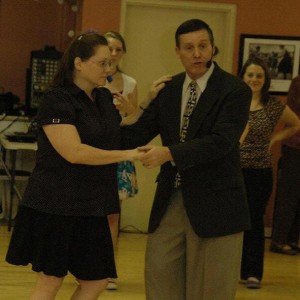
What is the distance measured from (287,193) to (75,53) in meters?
3.68

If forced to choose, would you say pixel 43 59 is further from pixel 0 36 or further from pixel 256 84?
pixel 256 84

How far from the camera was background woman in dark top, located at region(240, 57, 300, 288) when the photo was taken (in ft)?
17.2

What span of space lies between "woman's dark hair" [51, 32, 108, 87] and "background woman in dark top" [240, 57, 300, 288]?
2.16 meters

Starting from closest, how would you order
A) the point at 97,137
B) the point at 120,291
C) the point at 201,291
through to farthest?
the point at 97,137 → the point at 201,291 → the point at 120,291

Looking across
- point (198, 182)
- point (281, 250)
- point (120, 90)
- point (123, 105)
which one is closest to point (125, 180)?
point (120, 90)

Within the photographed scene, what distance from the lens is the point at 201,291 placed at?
3.44 metres

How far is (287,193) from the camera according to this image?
6.55 m

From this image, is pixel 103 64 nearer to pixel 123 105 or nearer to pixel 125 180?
pixel 123 105

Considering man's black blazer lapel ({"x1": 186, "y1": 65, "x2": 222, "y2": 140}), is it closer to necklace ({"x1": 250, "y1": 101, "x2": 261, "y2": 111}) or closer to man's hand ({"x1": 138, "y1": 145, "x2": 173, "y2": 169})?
man's hand ({"x1": 138, "y1": 145, "x2": 173, "y2": 169})

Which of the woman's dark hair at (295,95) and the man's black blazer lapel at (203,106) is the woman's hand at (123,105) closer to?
the man's black blazer lapel at (203,106)

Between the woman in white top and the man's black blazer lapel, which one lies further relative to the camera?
the woman in white top

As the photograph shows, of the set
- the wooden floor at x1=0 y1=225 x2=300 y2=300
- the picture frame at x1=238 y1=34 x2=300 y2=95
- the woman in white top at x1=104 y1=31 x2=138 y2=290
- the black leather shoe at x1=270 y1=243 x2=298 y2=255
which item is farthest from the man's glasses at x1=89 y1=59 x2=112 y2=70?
A: the picture frame at x1=238 y1=34 x2=300 y2=95

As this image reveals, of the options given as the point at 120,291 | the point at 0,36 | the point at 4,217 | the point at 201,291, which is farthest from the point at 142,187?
the point at 201,291

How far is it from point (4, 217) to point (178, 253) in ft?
13.9
